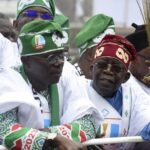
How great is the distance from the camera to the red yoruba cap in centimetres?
547

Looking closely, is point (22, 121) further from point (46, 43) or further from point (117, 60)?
point (117, 60)

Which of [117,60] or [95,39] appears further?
[95,39]

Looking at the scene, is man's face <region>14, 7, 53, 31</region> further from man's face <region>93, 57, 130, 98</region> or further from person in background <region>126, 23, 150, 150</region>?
man's face <region>93, 57, 130, 98</region>

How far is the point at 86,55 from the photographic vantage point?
666 centimetres

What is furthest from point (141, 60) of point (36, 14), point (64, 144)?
point (64, 144)

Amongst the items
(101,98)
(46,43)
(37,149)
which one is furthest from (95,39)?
(37,149)

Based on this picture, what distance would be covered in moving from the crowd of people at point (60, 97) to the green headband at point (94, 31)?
0.73 meters

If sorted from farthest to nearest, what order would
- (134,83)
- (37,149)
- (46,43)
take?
(134,83) → (46,43) → (37,149)

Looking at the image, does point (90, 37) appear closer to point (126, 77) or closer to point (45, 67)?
point (126, 77)

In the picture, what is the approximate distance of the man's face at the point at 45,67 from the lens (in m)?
5.11

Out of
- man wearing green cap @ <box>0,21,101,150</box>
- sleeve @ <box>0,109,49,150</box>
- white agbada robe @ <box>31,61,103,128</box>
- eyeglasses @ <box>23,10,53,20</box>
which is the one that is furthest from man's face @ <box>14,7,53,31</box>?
sleeve @ <box>0,109,49,150</box>

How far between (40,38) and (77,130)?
629mm

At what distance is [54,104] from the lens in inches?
203

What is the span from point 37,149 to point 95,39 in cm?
218
